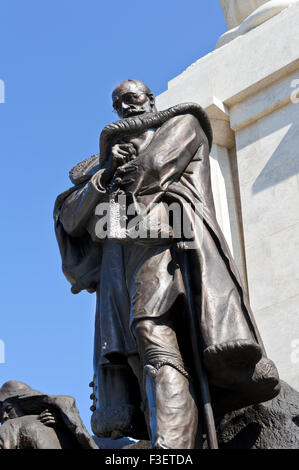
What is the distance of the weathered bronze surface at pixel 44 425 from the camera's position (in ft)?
23.4

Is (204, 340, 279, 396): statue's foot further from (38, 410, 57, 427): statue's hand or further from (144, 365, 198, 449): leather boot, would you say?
(38, 410, 57, 427): statue's hand

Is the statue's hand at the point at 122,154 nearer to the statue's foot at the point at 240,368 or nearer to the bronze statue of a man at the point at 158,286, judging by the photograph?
the bronze statue of a man at the point at 158,286

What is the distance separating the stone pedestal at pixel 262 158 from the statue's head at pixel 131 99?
164 cm

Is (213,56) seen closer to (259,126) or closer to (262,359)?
(259,126)

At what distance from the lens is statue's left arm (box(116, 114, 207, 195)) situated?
22.2ft

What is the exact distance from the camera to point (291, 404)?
692 centimetres

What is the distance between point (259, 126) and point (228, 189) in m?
0.68

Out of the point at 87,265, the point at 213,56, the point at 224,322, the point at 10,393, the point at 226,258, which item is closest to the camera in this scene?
the point at 224,322

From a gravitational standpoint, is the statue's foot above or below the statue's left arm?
below

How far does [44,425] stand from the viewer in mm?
7262

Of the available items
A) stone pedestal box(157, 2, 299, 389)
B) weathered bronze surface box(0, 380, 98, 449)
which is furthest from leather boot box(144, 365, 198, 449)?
stone pedestal box(157, 2, 299, 389)

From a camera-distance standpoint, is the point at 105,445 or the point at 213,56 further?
the point at 213,56

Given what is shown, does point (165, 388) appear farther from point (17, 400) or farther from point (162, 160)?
point (17, 400)

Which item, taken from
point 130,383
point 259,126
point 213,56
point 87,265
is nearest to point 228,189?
point 259,126
